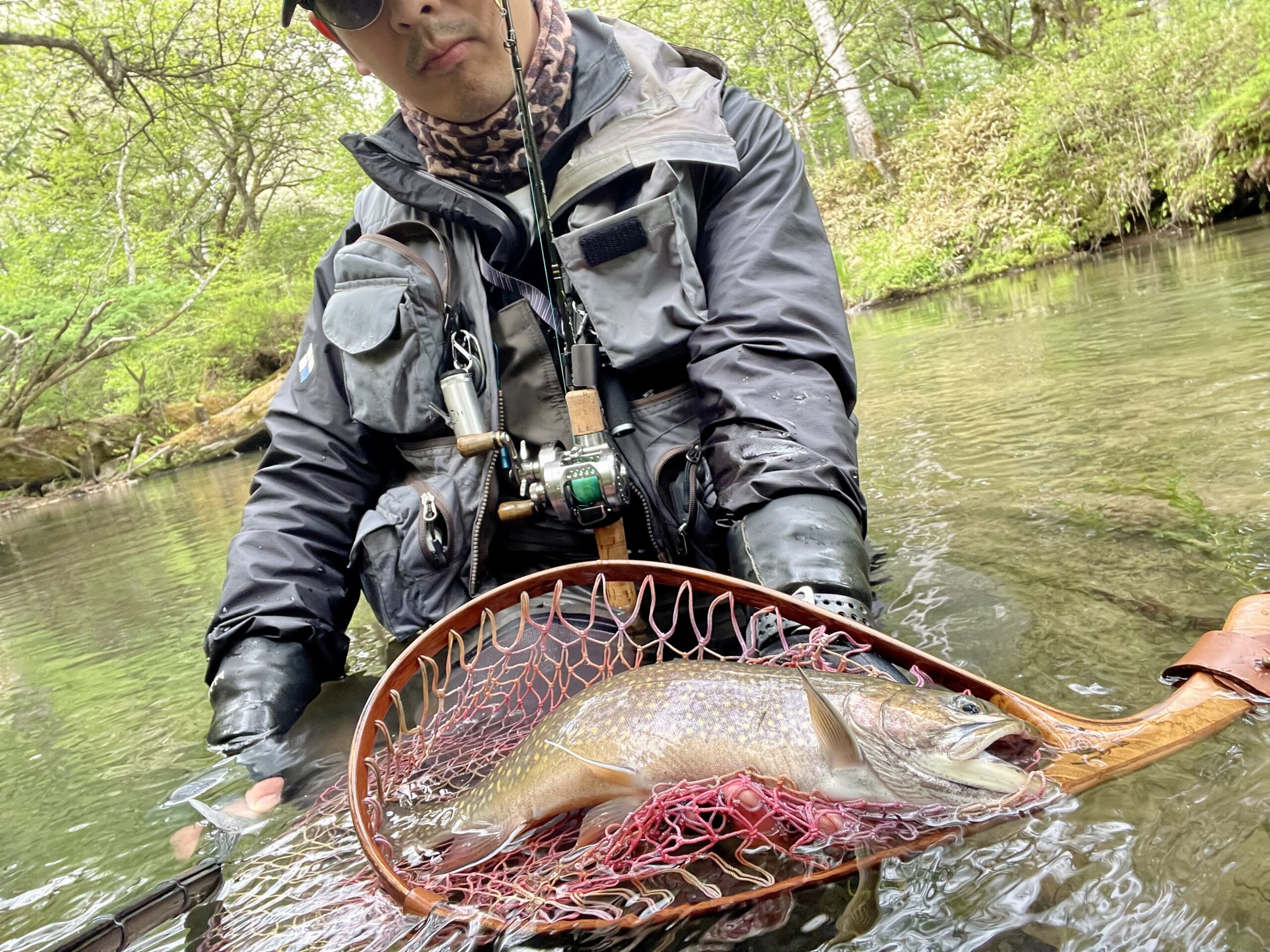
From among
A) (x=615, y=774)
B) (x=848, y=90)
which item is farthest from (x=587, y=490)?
(x=848, y=90)

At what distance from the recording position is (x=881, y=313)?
13.4m

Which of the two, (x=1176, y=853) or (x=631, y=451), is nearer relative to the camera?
(x=1176, y=853)

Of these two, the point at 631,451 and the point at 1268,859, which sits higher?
the point at 631,451

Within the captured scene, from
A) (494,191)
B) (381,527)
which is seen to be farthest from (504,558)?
(494,191)

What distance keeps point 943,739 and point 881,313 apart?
1287 centimetres

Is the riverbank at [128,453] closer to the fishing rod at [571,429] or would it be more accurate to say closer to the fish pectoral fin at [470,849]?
the fishing rod at [571,429]

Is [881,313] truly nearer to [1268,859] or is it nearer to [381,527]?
[381,527]

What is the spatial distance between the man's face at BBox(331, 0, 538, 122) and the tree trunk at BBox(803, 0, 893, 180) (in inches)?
596

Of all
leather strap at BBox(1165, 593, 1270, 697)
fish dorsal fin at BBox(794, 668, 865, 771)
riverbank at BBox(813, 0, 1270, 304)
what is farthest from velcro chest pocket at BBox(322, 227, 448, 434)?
riverbank at BBox(813, 0, 1270, 304)

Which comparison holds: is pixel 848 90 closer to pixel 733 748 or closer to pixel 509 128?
pixel 509 128

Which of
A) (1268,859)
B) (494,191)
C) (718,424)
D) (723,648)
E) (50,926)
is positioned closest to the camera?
(1268,859)

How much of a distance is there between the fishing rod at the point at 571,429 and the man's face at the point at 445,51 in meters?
0.05

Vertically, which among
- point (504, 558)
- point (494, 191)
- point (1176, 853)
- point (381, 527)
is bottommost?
point (1176, 853)

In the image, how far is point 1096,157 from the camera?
43.8 feet
